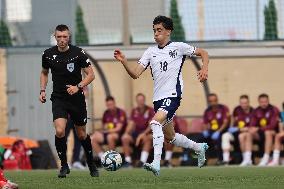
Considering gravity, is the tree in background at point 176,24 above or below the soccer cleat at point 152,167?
above

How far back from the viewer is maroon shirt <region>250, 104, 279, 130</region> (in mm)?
20594

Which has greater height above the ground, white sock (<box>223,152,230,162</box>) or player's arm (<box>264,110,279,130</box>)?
player's arm (<box>264,110,279,130</box>)

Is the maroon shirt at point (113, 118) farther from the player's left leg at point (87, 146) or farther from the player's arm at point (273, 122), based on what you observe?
the player's left leg at point (87, 146)

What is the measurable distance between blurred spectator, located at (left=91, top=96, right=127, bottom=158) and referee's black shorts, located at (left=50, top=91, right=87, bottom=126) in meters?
7.36

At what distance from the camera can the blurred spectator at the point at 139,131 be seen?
20.9 meters

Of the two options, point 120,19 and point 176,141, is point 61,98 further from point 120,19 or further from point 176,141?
point 120,19

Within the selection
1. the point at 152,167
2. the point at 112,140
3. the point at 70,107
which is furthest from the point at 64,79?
the point at 112,140

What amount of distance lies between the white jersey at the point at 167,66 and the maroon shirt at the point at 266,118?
25.3 feet

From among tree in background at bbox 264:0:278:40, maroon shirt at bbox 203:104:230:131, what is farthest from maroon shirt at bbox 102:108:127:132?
tree in background at bbox 264:0:278:40

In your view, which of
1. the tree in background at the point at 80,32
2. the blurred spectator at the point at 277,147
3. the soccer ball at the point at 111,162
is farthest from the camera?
the tree in background at the point at 80,32

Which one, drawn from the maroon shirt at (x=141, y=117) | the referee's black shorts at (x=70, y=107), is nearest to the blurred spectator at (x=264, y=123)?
the maroon shirt at (x=141, y=117)

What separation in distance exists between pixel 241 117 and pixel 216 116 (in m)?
0.53

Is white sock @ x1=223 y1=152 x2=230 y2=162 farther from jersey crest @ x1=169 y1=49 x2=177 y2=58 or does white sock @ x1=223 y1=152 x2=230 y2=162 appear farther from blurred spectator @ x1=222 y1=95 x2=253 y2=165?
jersey crest @ x1=169 y1=49 x2=177 y2=58

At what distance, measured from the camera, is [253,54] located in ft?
72.2
